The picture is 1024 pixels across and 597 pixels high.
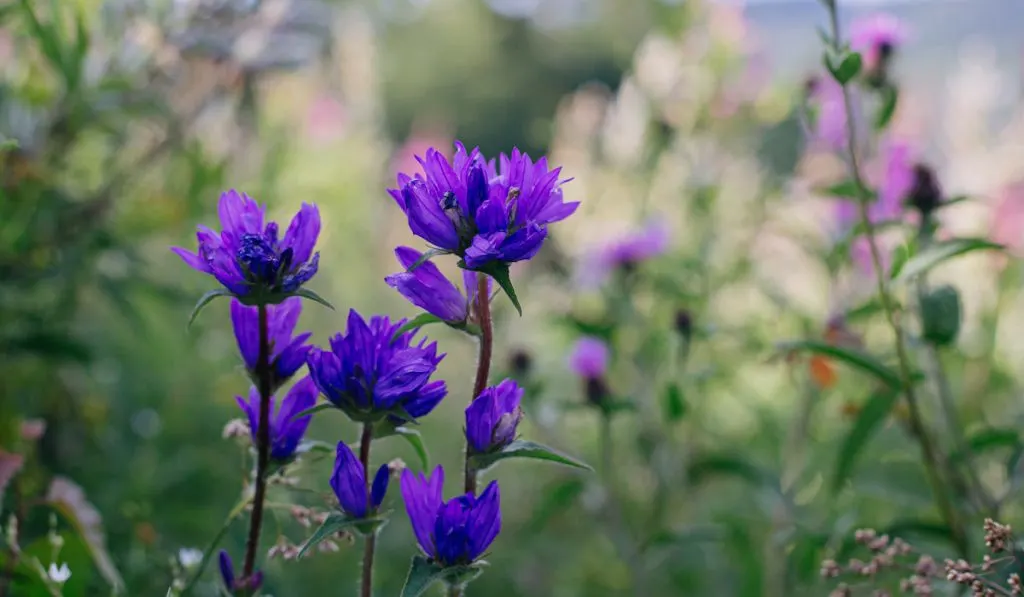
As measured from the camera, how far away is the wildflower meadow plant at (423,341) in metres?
0.47

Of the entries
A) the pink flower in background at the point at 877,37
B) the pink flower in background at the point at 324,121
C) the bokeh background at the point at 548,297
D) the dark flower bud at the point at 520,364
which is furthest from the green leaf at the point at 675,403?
the pink flower in background at the point at 324,121

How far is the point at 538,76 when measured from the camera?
32.4ft

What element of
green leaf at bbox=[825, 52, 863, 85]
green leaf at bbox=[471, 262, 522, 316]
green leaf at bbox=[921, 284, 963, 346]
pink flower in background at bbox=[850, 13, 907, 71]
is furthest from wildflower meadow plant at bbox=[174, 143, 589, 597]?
pink flower in background at bbox=[850, 13, 907, 71]

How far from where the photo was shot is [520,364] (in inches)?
41.8

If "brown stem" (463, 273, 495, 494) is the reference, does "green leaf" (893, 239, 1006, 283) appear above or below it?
above

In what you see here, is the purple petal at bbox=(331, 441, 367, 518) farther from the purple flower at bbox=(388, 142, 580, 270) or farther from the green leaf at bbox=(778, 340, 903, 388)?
the green leaf at bbox=(778, 340, 903, 388)

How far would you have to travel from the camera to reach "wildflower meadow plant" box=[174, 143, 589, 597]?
1.53 ft

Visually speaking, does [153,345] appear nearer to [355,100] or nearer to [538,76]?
[355,100]

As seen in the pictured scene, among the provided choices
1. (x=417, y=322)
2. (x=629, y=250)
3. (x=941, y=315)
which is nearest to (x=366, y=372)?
(x=417, y=322)

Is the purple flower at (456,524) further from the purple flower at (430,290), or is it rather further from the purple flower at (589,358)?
the purple flower at (589,358)

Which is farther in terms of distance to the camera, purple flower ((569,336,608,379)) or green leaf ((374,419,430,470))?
purple flower ((569,336,608,379))

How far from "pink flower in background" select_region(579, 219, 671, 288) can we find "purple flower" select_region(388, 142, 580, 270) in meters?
0.75

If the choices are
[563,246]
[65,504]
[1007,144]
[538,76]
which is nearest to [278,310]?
[65,504]

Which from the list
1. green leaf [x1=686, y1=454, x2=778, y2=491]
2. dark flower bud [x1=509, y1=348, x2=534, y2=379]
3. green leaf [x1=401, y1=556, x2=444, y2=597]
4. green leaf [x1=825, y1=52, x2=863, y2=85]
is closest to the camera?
green leaf [x1=401, y1=556, x2=444, y2=597]
